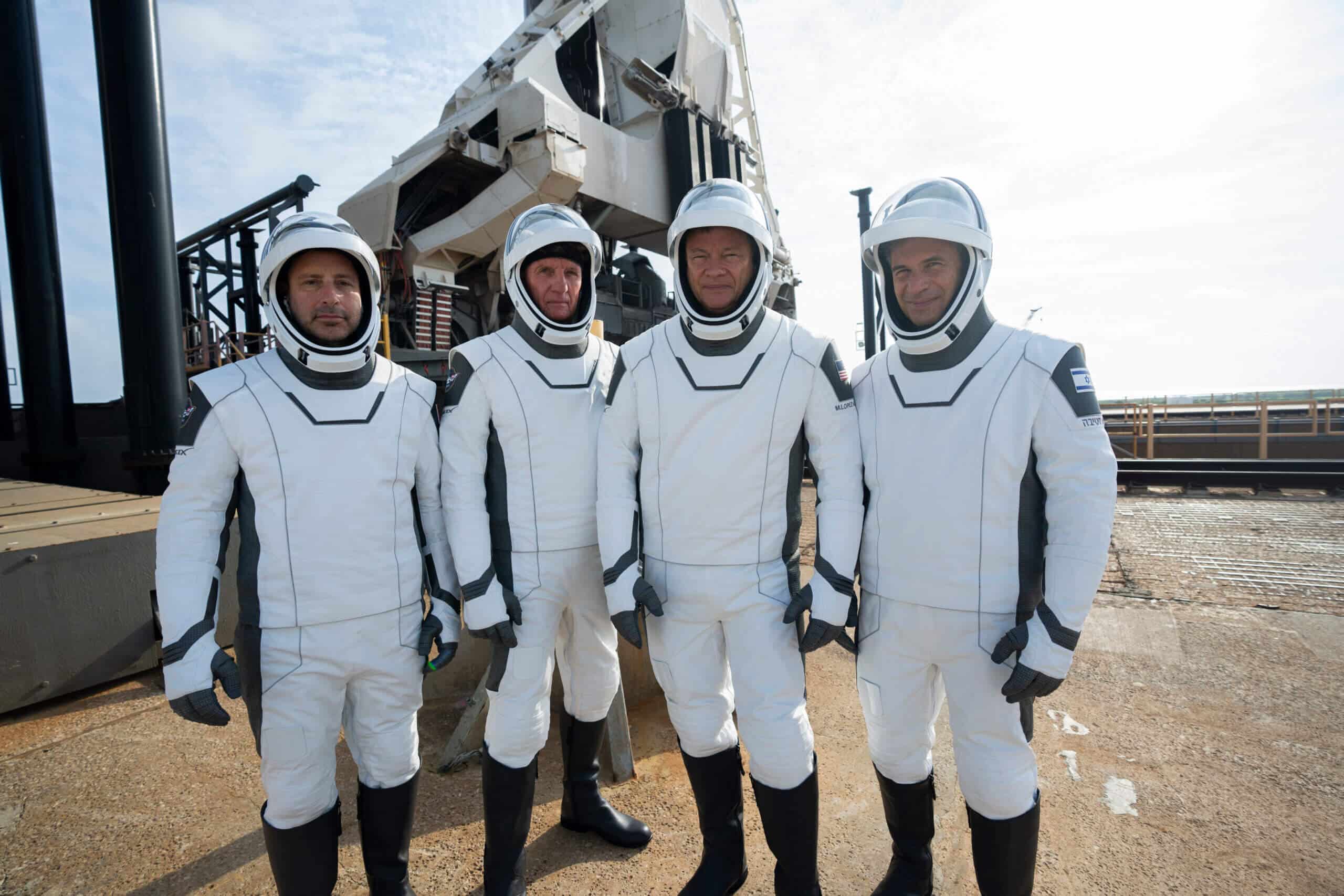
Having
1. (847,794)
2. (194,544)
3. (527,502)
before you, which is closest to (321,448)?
(194,544)

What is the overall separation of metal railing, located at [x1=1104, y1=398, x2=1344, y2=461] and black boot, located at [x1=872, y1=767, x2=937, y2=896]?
1265 centimetres

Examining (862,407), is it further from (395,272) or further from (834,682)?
(395,272)

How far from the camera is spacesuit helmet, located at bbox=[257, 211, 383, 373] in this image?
2035mm

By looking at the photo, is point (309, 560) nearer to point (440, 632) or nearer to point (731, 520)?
point (440, 632)

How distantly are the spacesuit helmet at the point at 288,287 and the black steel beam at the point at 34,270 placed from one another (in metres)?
11.8

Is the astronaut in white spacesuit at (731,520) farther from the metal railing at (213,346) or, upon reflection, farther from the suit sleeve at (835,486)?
the metal railing at (213,346)

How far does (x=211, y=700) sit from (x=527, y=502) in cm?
109

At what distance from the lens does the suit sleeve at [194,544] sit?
6.17 ft

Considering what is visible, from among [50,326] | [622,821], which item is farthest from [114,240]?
[622,821]

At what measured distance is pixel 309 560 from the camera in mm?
1976

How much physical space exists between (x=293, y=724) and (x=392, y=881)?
701 mm

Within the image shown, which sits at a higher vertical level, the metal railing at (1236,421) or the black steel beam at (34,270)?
the black steel beam at (34,270)

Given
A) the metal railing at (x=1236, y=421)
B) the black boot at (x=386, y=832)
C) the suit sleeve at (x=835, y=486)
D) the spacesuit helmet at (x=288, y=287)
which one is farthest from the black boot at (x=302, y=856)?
the metal railing at (x=1236, y=421)

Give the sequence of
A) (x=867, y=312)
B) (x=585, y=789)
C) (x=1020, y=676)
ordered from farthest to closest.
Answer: (x=867, y=312) < (x=585, y=789) < (x=1020, y=676)
